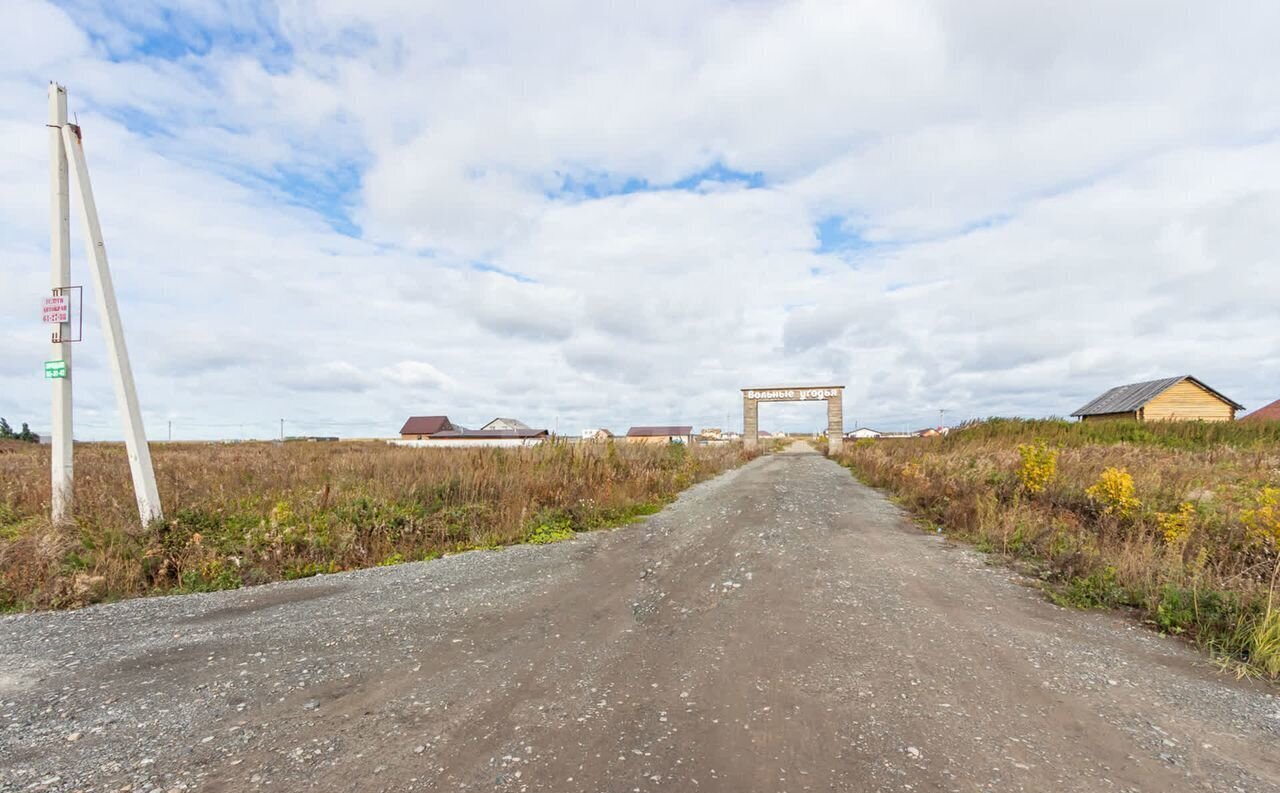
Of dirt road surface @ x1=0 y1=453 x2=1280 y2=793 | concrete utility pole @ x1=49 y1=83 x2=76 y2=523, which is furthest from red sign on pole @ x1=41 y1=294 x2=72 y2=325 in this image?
dirt road surface @ x1=0 y1=453 x2=1280 y2=793

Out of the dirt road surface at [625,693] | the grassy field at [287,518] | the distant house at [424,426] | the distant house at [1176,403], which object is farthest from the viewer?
the distant house at [424,426]

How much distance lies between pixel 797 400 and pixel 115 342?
37644 millimetres

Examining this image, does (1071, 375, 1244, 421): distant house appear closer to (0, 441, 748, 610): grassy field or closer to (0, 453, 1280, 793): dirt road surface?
(0, 441, 748, 610): grassy field

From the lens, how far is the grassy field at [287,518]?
20.3 ft

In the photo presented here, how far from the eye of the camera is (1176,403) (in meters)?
30.6

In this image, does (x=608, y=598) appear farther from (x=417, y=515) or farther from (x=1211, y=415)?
(x=1211, y=415)

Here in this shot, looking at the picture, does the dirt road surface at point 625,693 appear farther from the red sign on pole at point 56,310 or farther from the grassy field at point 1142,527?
the red sign on pole at point 56,310

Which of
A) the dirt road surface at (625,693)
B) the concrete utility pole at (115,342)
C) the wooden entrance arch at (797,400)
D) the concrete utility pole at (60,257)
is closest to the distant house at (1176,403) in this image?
the wooden entrance arch at (797,400)

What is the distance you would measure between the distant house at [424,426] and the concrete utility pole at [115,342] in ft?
208

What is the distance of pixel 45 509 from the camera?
296 inches

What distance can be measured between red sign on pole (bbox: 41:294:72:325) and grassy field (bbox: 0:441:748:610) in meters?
2.49

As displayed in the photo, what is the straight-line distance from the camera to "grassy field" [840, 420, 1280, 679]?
4.68 meters

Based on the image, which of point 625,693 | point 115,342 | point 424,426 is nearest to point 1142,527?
point 625,693

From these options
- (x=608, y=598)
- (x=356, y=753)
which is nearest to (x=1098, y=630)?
(x=608, y=598)
